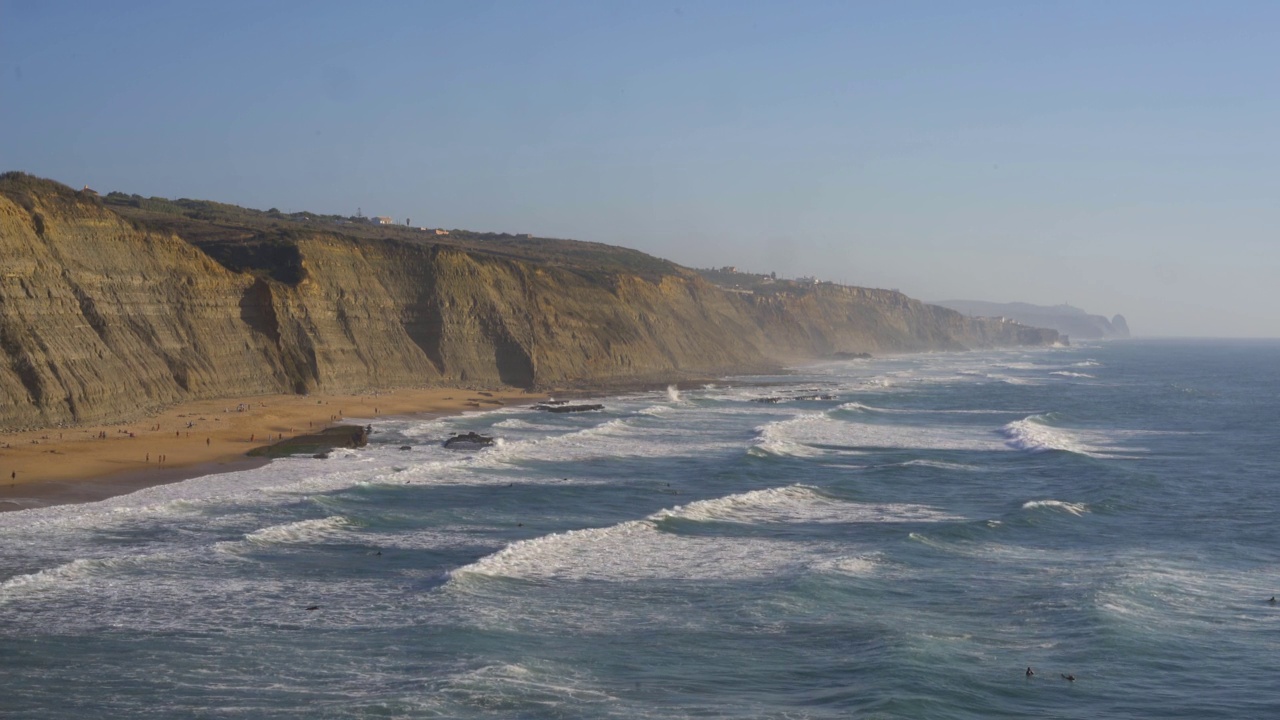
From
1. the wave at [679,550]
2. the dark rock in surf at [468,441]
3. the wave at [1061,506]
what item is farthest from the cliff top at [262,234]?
the wave at [1061,506]

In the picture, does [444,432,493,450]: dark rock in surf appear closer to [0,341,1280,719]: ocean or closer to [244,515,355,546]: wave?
[0,341,1280,719]: ocean

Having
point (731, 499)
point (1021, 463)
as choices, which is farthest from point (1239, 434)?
point (731, 499)

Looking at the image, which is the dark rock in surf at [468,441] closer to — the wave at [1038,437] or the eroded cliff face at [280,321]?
the eroded cliff face at [280,321]

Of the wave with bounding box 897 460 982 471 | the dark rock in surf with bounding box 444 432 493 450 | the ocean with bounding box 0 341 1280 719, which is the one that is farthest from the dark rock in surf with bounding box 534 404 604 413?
the wave with bounding box 897 460 982 471

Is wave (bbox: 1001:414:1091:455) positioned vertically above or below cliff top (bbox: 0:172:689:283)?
below

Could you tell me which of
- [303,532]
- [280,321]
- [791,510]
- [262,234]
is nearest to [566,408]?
[280,321]

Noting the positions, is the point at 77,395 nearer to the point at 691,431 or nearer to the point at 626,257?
the point at 691,431
